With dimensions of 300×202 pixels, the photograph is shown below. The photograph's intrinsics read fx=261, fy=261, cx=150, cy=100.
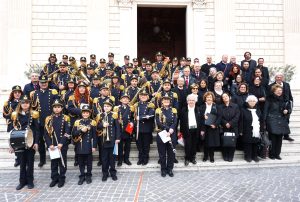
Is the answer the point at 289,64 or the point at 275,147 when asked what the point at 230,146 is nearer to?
the point at 275,147

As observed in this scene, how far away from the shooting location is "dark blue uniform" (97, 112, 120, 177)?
6.11 meters

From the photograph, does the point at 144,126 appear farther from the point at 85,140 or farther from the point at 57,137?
the point at 57,137

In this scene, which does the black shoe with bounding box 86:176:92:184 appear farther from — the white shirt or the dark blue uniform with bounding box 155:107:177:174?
the white shirt

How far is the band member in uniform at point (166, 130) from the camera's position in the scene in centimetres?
631

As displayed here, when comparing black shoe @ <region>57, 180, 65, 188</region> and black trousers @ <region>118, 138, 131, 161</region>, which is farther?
black trousers @ <region>118, 138, 131, 161</region>

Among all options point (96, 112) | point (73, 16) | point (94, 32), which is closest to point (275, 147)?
point (96, 112)

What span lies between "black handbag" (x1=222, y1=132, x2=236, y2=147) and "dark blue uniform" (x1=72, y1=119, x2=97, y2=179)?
336cm

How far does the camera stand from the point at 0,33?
12.2 m

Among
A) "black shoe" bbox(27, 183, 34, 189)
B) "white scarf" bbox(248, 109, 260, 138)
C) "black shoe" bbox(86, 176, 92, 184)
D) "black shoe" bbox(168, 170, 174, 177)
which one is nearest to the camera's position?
"black shoe" bbox(27, 183, 34, 189)

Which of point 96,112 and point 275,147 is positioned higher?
point 96,112

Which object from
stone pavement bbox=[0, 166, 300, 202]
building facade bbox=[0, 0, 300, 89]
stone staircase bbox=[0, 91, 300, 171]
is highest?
building facade bbox=[0, 0, 300, 89]

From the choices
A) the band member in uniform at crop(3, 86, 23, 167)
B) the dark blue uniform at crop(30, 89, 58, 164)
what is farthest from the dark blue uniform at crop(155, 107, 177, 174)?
the band member in uniform at crop(3, 86, 23, 167)

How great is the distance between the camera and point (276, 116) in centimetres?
728

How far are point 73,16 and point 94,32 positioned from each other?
125 cm
